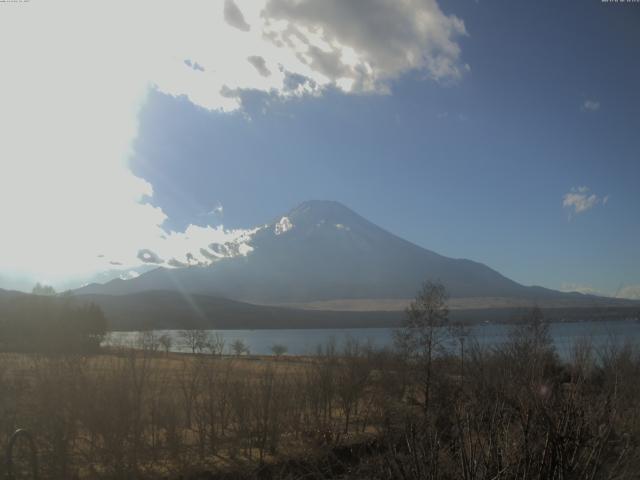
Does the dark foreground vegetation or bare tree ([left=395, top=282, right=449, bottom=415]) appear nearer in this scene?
the dark foreground vegetation

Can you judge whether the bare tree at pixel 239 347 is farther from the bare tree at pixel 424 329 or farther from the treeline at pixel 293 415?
the treeline at pixel 293 415

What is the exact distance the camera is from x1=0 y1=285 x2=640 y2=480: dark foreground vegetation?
5.14 m

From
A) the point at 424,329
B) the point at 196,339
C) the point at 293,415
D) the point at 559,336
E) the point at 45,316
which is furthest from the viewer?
the point at 196,339

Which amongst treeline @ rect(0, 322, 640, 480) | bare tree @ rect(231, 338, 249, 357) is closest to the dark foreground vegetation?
treeline @ rect(0, 322, 640, 480)

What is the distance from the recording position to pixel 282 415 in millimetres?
18156

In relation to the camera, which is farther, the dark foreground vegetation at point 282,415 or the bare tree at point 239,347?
the bare tree at point 239,347

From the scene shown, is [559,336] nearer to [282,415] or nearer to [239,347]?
[282,415]

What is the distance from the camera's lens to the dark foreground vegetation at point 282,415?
5141 millimetres

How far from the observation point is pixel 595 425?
548cm

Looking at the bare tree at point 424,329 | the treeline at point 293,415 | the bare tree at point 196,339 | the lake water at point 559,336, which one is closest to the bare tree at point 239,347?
the lake water at point 559,336

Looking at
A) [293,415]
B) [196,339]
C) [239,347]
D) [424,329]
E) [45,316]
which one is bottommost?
[196,339]

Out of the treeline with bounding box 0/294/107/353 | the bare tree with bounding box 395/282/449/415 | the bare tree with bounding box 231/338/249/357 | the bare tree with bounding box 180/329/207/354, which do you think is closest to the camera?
the bare tree with bounding box 395/282/449/415

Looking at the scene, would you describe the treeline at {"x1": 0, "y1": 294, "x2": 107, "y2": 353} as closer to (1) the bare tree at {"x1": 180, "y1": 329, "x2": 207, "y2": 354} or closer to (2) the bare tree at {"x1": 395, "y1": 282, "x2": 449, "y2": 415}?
(1) the bare tree at {"x1": 180, "y1": 329, "x2": 207, "y2": 354}

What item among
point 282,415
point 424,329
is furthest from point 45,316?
point 282,415
